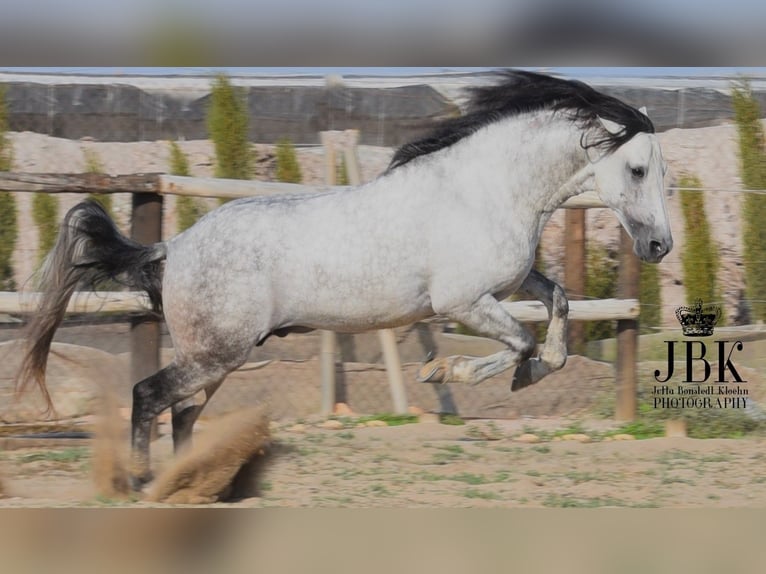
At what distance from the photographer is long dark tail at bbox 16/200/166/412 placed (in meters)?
4.72

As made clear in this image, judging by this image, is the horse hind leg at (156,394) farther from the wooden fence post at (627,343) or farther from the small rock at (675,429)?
the wooden fence post at (627,343)

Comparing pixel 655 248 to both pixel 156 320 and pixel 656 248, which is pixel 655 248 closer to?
pixel 656 248

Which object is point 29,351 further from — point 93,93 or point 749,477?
point 93,93

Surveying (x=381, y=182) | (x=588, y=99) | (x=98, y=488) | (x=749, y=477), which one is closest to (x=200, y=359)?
(x=98, y=488)

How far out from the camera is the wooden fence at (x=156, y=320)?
571cm

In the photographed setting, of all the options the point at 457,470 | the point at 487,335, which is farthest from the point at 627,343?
the point at 487,335

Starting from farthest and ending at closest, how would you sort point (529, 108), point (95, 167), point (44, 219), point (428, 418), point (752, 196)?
point (95, 167) < point (44, 219) < point (752, 196) < point (428, 418) < point (529, 108)

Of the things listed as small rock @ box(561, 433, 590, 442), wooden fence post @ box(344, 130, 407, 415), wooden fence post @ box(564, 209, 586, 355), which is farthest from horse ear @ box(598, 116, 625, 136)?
wooden fence post @ box(564, 209, 586, 355)

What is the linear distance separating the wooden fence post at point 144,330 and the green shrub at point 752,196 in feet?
12.6

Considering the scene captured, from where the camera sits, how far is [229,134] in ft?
25.4

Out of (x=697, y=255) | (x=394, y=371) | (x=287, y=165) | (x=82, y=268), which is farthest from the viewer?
(x=287, y=165)

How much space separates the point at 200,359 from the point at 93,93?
4889mm

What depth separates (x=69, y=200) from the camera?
9.30m

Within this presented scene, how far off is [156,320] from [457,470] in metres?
1.93
